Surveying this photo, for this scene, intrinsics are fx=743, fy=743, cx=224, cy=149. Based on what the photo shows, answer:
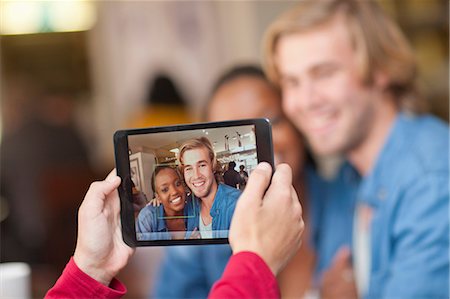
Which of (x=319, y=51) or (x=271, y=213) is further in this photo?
(x=319, y=51)

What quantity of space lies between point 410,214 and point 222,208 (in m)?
0.64

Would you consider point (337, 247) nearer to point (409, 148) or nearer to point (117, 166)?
point (409, 148)

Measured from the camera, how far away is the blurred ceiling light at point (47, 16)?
4.61 metres

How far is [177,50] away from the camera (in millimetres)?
3951

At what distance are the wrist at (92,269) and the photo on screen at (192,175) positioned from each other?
0.08 meters

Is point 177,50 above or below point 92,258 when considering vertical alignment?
above

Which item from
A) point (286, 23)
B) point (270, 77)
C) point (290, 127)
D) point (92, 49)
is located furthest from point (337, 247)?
point (92, 49)

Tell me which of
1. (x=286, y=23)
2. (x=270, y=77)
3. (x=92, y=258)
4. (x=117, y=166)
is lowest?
(x=92, y=258)

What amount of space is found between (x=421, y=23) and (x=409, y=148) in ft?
7.98

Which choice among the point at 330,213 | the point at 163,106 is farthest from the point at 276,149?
the point at 163,106

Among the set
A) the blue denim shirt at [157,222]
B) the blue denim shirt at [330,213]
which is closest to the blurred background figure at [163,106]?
→ the blue denim shirt at [330,213]

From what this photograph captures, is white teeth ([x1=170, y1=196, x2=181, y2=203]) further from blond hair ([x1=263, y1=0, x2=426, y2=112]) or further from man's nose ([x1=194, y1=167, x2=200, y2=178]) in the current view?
Result: blond hair ([x1=263, y1=0, x2=426, y2=112])

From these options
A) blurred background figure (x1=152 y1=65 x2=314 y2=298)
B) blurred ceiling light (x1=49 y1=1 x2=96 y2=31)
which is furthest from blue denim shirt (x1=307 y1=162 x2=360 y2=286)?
blurred ceiling light (x1=49 y1=1 x2=96 y2=31)

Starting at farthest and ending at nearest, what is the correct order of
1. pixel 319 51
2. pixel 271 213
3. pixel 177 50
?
pixel 177 50, pixel 319 51, pixel 271 213
